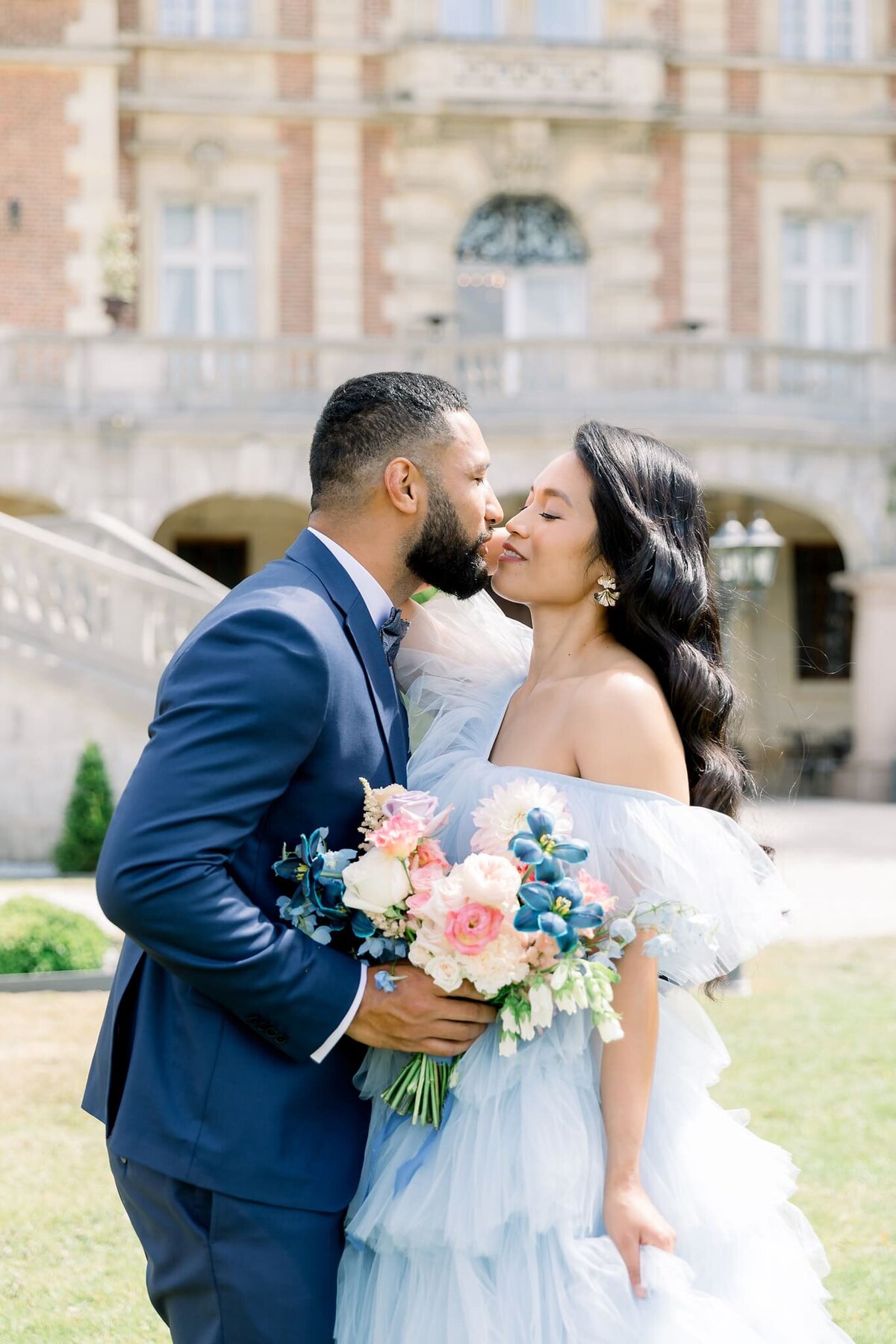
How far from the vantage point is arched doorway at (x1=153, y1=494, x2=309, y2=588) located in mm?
22344

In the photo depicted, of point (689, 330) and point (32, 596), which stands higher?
point (689, 330)

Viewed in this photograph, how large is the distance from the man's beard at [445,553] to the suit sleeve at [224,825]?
42 centimetres

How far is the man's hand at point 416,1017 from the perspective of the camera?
245cm

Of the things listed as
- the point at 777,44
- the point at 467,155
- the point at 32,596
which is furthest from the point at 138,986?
the point at 777,44

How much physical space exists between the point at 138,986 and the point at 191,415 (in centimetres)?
1578

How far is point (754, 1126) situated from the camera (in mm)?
6074

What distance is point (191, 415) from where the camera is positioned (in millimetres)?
17750

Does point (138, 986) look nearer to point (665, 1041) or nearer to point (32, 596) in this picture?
point (665, 1041)

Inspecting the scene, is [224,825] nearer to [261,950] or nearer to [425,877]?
[261,950]

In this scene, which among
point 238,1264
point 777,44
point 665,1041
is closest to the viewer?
point 238,1264

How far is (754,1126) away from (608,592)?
3944mm

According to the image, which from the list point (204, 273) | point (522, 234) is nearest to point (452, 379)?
point (522, 234)

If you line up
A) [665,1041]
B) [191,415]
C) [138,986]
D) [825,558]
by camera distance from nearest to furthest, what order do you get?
[138,986], [665,1041], [191,415], [825,558]

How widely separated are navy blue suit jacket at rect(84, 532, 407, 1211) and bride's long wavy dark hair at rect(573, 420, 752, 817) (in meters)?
0.51
